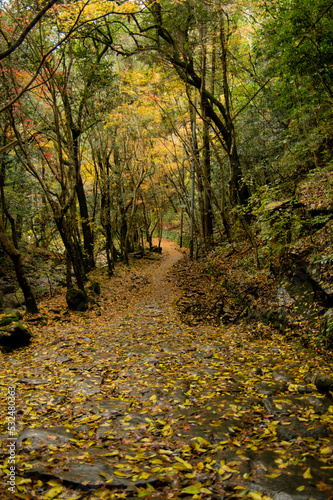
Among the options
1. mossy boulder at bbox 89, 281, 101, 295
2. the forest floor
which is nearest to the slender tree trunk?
mossy boulder at bbox 89, 281, 101, 295

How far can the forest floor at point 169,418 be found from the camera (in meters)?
2.46

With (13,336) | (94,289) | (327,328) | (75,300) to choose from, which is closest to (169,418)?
(327,328)

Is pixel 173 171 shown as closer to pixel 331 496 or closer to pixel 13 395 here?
pixel 13 395

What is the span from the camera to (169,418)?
3803 millimetres

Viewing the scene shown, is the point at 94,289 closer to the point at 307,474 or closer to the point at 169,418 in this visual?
the point at 169,418

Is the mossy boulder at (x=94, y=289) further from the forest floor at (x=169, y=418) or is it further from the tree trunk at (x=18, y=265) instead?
the forest floor at (x=169, y=418)

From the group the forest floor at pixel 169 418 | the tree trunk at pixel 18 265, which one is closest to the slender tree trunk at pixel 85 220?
the tree trunk at pixel 18 265

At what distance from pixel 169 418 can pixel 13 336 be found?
4.65 meters

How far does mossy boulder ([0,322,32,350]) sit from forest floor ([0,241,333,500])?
0.78 feet

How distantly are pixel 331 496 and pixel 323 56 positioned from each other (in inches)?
429

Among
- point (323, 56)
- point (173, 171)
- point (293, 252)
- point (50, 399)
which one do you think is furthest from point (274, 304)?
point (173, 171)

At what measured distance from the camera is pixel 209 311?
939 centimetres

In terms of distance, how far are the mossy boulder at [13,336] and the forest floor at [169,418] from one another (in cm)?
24

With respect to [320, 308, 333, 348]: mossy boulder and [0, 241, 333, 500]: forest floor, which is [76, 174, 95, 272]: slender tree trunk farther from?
[320, 308, 333, 348]: mossy boulder
